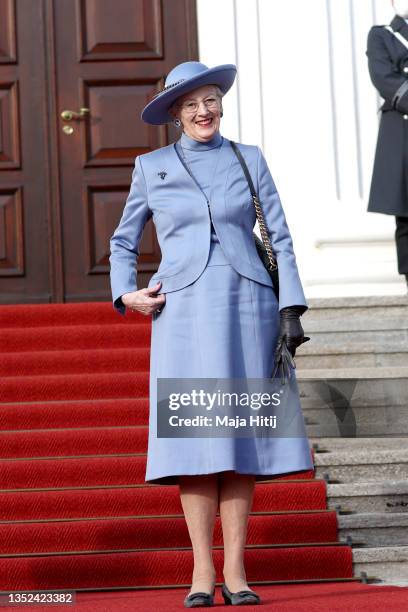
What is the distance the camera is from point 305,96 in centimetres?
718

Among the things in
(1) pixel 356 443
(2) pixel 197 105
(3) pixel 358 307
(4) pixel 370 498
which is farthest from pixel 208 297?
(3) pixel 358 307

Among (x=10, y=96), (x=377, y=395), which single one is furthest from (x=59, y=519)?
(x=10, y=96)

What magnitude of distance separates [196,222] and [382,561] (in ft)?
4.66

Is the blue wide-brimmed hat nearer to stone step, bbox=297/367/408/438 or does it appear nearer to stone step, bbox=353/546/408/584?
stone step, bbox=353/546/408/584

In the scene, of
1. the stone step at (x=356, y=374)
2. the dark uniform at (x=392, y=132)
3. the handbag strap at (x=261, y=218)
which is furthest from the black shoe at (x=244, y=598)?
the dark uniform at (x=392, y=132)

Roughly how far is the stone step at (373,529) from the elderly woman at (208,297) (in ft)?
3.23

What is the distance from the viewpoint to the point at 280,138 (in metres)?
7.16

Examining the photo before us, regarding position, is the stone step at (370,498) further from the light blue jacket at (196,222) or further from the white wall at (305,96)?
the white wall at (305,96)

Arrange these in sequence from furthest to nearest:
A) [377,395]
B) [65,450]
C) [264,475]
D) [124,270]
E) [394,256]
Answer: [394,256] < [377,395] < [65,450] < [124,270] < [264,475]

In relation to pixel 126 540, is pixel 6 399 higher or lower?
higher

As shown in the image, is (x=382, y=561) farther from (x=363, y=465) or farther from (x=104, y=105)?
(x=104, y=105)

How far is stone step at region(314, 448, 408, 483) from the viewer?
4.80 metres

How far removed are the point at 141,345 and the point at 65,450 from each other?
4.09 feet

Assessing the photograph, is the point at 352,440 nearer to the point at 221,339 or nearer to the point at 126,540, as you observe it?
the point at 126,540
